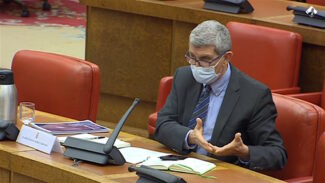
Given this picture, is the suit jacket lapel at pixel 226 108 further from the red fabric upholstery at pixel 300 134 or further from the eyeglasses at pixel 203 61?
the red fabric upholstery at pixel 300 134

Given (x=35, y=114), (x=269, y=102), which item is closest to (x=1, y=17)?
(x=35, y=114)

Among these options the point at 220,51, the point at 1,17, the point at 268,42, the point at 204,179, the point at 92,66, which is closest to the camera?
the point at 204,179

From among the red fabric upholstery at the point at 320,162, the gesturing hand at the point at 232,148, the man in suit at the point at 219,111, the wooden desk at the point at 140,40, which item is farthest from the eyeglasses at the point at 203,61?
the wooden desk at the point at 140,40

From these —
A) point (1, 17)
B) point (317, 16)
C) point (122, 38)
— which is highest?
point (317, 16)

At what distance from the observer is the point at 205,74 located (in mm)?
3996

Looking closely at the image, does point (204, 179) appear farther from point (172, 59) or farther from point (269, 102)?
point (172, 59)

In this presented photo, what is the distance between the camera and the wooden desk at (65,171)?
3.49 m

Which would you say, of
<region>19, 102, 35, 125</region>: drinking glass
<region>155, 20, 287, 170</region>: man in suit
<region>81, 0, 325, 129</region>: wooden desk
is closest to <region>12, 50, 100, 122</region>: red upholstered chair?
<region>19, 102, 35, 125</region>: drinking glass

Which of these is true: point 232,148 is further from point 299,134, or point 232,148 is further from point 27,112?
point 27,112

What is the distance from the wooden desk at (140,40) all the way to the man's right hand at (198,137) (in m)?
2.37

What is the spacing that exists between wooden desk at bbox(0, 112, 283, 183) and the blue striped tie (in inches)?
10.2

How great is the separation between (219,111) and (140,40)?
106 inches

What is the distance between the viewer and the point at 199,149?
13.3ft

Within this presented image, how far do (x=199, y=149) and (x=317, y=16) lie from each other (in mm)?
2082
